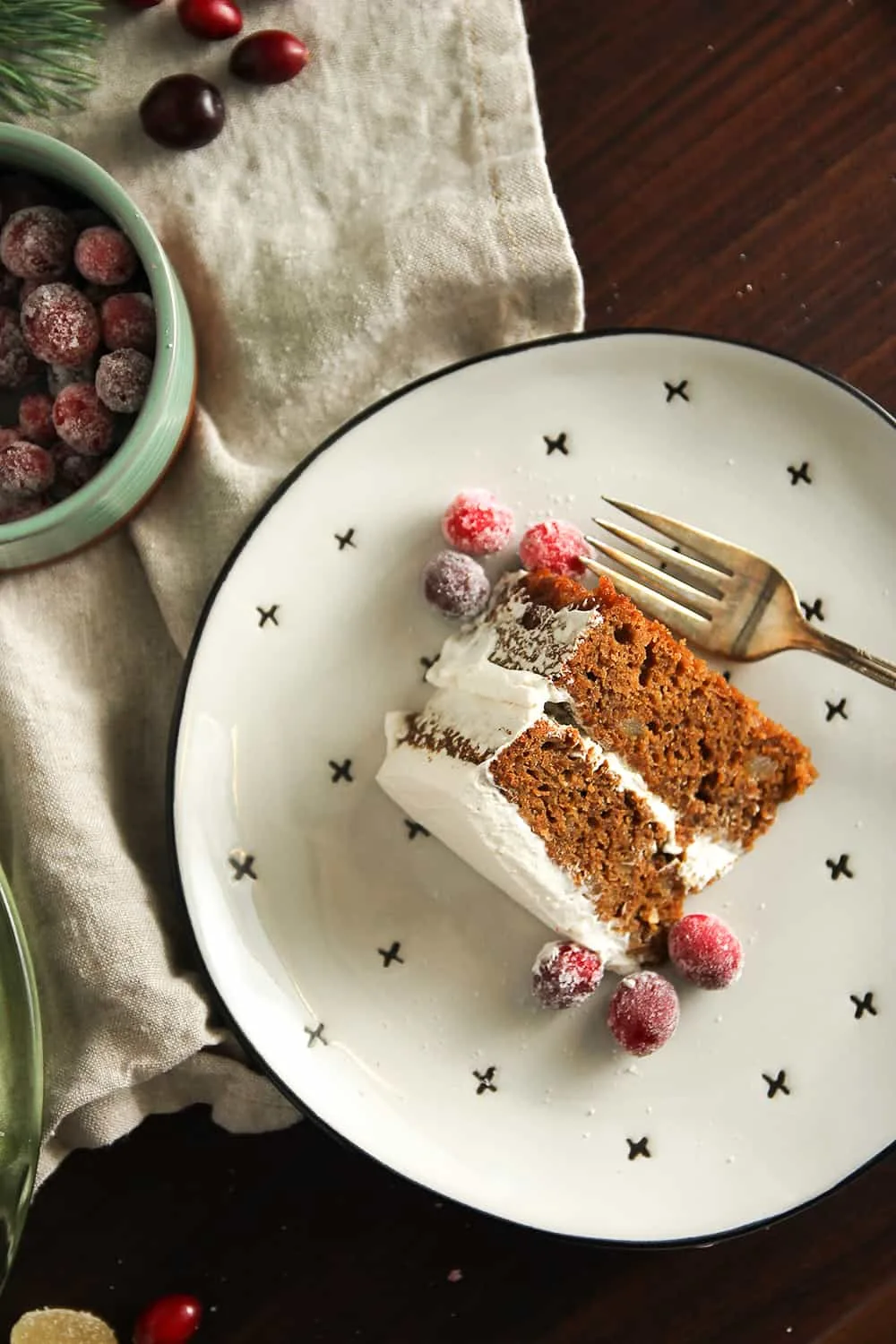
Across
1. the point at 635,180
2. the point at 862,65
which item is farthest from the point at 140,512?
the point at 862,65

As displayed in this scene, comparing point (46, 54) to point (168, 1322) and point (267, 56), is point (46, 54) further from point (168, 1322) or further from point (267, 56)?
point (168, 1322)

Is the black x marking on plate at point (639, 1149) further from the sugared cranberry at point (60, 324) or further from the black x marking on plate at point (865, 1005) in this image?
the sugared cranberry at point (60, 324)

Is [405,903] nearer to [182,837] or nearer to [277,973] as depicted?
[277,973]

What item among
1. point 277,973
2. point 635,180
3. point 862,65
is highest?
point 862,65

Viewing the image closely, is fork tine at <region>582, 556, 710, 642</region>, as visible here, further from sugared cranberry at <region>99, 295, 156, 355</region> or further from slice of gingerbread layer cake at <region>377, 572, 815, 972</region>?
sugared cranberry at <region>99, 295, 156, 355</region>

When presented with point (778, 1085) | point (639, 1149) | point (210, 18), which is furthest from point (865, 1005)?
point (210, 18)

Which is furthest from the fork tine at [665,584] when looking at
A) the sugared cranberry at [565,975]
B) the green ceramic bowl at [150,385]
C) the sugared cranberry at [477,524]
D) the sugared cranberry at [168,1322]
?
the sugared cranberry at [168,1322]
